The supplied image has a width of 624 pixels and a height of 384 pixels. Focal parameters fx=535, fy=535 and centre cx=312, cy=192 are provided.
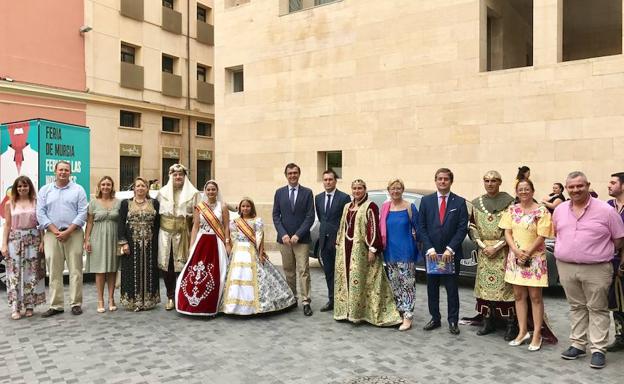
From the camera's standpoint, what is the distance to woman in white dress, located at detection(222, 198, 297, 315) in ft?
21.7

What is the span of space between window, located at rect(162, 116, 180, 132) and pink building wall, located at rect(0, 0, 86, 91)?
461 cm

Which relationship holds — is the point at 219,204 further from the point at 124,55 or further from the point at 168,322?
the point at 124,55

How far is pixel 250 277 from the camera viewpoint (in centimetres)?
674

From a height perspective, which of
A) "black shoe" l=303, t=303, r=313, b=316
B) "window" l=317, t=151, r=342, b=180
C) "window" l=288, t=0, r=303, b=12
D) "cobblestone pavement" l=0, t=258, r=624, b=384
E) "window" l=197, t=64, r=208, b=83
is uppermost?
"window" l=197, t=64, r=208, b=83

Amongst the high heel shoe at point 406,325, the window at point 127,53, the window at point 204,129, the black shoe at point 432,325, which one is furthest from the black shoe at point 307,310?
the window at point 204,129

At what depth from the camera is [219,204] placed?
23.1 feet

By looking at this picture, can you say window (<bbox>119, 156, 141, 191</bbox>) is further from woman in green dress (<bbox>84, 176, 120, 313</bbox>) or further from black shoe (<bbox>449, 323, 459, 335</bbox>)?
black shoe (<bbox>449, 323, 459, 335</bbox>)

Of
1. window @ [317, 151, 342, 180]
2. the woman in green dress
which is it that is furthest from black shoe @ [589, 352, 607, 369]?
window @ [317, 151, 342, 180]

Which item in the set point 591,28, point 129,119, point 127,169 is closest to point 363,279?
point 591,28

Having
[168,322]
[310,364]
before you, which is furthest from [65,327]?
[310,364]

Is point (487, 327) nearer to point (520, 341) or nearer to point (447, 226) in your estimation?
point (520, 341)

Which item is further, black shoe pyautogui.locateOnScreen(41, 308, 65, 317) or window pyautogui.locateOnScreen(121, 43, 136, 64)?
window pyautogui.locateOnScreen(121, 43, 136, 64)

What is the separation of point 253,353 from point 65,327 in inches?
97.9

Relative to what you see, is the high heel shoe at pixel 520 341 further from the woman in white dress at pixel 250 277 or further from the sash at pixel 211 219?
the sash at pixel 211 219
